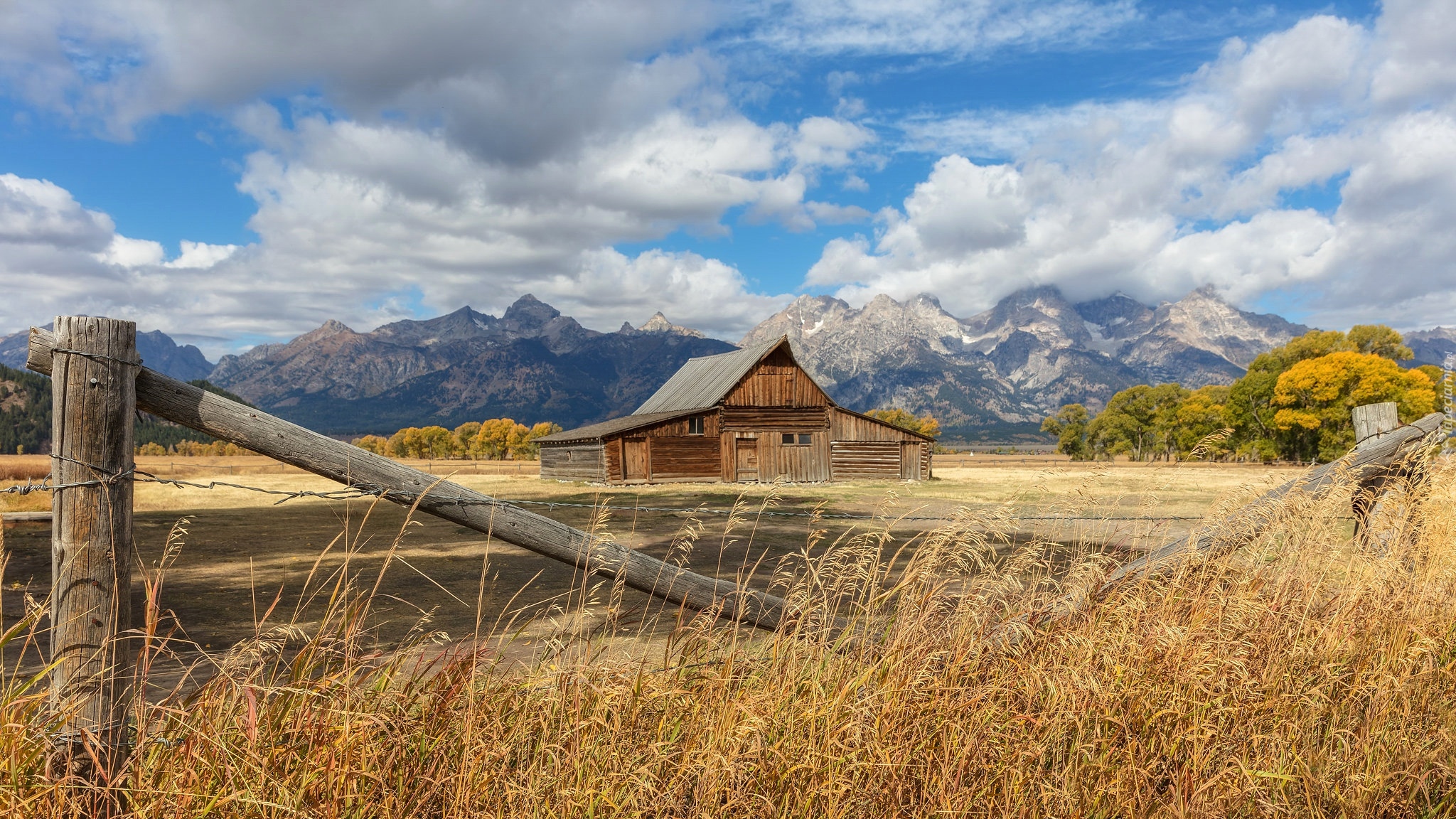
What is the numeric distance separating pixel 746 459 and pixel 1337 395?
1706 inches

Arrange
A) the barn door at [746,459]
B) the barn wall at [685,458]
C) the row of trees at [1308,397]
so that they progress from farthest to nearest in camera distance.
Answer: the row of trees at [1308,397], the barn door at [746,459], the barn wall at [685,458]

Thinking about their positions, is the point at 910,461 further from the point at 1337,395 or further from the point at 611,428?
the point at 1337,395

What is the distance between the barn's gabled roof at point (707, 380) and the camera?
41625mm

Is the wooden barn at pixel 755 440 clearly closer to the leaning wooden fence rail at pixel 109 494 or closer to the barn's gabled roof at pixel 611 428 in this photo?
the barn's gabled roof at pixel 611 428

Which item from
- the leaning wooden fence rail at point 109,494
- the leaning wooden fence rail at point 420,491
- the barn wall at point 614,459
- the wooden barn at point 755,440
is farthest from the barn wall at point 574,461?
the leaning wooden fence rail at point 109,494

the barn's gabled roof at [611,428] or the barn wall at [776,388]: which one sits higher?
the barn wall at [776,388]

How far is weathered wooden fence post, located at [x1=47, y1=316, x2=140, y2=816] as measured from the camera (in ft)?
10.0

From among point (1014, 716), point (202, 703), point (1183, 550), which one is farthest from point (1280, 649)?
point (202, 703)

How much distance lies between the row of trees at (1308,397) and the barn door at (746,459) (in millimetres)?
20574

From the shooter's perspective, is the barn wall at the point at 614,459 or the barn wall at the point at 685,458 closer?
the barn wall at the point at 614,459

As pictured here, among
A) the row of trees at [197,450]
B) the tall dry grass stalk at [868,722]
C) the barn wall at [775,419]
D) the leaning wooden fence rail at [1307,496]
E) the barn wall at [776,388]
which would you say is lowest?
the row of trees at [197,450]

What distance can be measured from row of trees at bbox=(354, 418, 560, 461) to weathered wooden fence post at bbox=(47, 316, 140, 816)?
99929mm

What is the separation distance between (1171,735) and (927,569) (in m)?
1.27

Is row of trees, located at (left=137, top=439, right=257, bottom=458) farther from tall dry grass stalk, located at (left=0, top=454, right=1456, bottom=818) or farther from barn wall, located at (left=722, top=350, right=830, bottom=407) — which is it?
tall dry grass stalk, located at (left=0, top=454, right=1456, bottom=818)
